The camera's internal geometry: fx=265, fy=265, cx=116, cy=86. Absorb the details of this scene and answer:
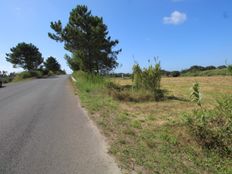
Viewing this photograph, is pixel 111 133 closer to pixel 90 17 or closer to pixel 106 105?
pixel 106 105

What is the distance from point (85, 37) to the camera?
24891 mm

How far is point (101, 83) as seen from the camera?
1617 cm

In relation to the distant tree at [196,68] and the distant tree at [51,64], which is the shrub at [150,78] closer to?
the distant tree at [196,68]

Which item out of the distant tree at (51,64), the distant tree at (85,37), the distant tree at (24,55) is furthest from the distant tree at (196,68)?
the distant tree at (51,64)

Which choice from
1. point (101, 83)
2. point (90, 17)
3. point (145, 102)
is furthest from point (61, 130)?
point (90, 17)

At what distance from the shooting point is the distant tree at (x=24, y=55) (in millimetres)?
65875

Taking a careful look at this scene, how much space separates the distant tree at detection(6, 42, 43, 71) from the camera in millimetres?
65875

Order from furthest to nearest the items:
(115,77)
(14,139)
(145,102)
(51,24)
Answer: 1. (51,24)
2. (115,77)
3. (145,102)
4. (14,139)

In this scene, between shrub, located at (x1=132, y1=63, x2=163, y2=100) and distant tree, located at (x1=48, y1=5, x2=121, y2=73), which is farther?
distant tree, located at (x1=48, y1=5, x2=121, y2=73)

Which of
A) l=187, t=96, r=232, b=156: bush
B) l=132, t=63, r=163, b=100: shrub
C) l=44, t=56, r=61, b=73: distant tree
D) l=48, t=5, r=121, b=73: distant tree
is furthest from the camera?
l=44, t=56, r=61, b=73: distant tree

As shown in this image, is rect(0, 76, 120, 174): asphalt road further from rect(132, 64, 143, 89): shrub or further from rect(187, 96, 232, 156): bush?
rect(132, 64, 143, 89): shrub

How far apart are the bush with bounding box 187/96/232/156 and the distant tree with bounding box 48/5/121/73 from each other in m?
18.6

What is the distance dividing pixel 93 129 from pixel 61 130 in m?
0.79

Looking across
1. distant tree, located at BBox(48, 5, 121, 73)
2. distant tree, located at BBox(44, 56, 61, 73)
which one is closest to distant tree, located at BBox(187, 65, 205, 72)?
distant tree, located at BBox(48, 5, 121, 73)
